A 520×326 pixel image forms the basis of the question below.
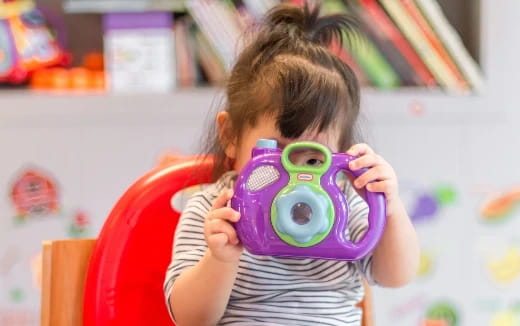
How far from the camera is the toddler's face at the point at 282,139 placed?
57 centimetres

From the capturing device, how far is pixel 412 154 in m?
1.15

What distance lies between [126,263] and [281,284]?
169 mm

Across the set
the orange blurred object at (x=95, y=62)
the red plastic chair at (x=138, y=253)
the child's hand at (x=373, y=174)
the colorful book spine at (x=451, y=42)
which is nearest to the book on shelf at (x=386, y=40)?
the colorful book spine at (x=451, y=42)

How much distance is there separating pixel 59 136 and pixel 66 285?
0.52 meters

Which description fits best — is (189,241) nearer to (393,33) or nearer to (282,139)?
(282,139)

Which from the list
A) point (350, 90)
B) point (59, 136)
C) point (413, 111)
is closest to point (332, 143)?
point (350, 90)

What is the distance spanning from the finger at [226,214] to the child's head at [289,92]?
100 millimetres

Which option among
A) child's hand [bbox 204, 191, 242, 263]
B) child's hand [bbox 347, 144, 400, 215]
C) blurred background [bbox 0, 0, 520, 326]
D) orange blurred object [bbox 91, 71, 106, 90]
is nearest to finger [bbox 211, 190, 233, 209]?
child's hand [bbox 204, 191, 242, 263]

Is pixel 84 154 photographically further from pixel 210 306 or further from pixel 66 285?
pixel 210 306

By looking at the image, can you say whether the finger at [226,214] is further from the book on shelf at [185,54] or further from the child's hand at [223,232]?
the book on shelf at [185,54]

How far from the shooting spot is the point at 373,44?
1.17m

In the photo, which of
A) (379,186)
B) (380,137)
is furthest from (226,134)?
(380,137)

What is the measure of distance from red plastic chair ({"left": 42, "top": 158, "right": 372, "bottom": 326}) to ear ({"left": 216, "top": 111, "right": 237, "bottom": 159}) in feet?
0.22

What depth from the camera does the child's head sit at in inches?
23.7
